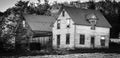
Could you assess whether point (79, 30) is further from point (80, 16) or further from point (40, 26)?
point (40, 26)

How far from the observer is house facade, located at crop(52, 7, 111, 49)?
43.0m

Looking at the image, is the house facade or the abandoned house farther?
the abandoned house

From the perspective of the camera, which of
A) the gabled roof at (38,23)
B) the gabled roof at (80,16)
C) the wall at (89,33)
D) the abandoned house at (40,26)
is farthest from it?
the gabled roof at (38,23)

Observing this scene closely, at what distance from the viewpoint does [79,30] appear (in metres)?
43.2

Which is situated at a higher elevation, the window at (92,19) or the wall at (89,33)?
the window at (92,19)

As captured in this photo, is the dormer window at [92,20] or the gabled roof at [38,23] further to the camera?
the gabled roof at [38,23]

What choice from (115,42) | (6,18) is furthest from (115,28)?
(6,18)

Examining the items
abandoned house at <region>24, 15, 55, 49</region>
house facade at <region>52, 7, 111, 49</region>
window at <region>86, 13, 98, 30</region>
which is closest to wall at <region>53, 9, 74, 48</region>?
house facade at <region>52, 7, 111, 49</region>

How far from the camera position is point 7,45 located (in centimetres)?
3503

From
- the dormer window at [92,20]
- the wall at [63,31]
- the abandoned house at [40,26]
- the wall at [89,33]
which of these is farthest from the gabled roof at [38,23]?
the wall at [89,33]

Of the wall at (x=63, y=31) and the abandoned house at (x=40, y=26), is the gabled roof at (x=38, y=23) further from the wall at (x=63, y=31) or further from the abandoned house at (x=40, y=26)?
the wall at (x=63, y=31)

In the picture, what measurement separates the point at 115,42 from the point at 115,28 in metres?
13.2

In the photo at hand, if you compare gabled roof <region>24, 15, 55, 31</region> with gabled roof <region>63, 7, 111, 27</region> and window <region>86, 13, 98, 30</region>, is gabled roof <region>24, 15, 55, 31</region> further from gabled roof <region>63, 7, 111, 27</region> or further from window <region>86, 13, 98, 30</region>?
window <region>86, 13, 98, 30</region>

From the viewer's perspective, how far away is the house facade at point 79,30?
4303 centimetres
